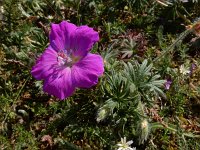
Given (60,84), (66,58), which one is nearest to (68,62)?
(66,58)

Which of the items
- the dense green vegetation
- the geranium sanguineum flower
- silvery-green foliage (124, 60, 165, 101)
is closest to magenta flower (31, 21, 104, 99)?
the dense green vegetation

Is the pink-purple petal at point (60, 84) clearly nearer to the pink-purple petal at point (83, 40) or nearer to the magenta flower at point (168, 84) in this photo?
the pink-purple petal at point (83, 40)

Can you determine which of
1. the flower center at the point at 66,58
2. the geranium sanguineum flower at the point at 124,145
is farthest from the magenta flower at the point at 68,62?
the geranium sanguineum flower at the point at 124,145

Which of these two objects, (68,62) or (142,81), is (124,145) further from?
(68,62)

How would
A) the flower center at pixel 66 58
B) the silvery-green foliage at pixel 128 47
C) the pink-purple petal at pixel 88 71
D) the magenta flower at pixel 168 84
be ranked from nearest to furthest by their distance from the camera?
the pink-purple petal at pixel 88 71
the flower center at pixel 66 58
the magenta flower at pixel 168 84
the silvery-green foliage at pixel 128 47

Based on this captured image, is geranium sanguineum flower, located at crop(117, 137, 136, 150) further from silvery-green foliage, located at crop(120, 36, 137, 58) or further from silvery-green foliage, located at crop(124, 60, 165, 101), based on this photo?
silvery-green foliage, located at crop(120, 36, 137, 58)
